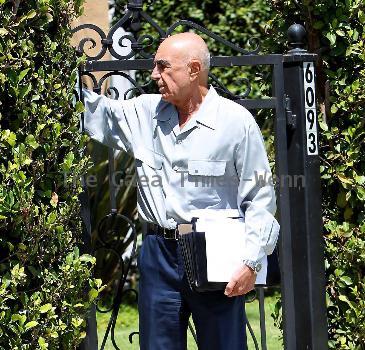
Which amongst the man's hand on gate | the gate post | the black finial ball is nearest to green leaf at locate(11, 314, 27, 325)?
the man's hand on gate

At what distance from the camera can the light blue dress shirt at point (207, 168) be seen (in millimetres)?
4273

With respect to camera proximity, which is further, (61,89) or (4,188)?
(61,89)

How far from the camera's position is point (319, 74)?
5129 millimetres

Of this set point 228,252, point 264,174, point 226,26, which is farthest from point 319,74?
point 226,26

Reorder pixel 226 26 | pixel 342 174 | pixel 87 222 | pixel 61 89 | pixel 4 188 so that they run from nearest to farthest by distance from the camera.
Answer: pixel 4 188
pixel 61 89
pixel 87 222
pixel 342 174
pixel 226 26

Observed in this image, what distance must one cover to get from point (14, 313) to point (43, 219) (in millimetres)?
395

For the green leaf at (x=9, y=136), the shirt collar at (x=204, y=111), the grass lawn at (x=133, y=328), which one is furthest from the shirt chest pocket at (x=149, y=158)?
the grass lawn at (x=133, y=328)

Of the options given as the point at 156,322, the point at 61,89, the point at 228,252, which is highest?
the point at 61,89

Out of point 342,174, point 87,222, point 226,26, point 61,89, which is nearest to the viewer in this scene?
point 61,89

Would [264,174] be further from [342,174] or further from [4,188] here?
[4,188]

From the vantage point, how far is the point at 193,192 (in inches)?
169

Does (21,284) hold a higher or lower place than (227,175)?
lower

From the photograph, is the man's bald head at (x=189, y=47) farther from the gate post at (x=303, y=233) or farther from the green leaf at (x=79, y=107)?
the gate post at (x=303, y=233)

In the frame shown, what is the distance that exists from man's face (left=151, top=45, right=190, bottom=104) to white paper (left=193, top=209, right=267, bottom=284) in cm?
52
